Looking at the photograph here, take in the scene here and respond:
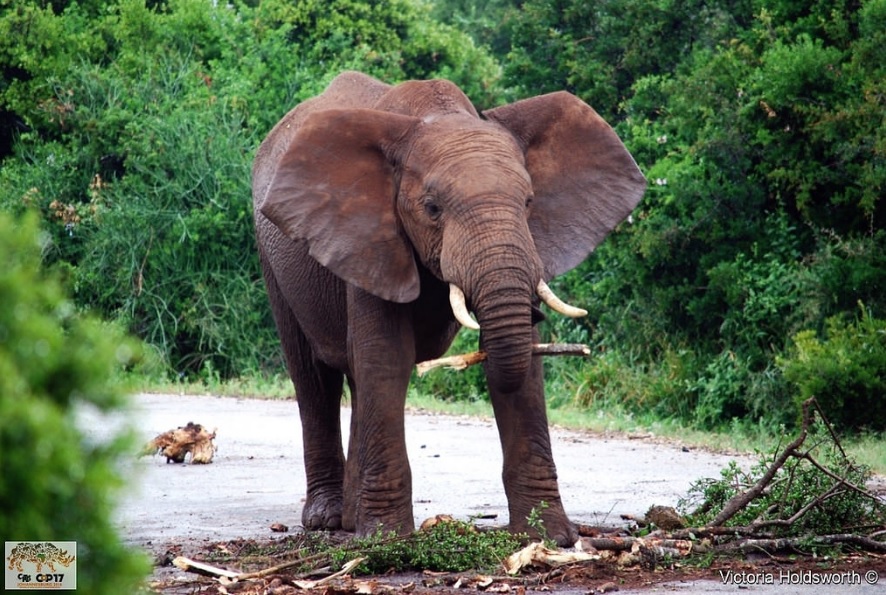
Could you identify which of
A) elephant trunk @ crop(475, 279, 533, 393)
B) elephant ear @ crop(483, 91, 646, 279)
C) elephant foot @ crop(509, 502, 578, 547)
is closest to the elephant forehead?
elephant ear @ crop(483, 91, 646, 279)

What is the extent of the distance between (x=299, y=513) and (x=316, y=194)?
264 cm

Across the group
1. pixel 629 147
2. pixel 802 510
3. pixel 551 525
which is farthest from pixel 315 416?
pixel 629 147

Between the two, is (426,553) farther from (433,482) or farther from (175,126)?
(175,126)

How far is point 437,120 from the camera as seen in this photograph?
7449 millimetres

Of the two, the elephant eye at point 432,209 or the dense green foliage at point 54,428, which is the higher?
the elephant eye at point 432,209

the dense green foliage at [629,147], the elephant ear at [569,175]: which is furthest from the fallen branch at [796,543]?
the dense green foliage at [629,147]

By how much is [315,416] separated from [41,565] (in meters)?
6.30

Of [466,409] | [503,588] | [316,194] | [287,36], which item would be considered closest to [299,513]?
[316,194]

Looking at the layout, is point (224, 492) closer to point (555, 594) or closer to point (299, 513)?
point (299, 513)

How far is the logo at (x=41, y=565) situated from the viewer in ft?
8.95

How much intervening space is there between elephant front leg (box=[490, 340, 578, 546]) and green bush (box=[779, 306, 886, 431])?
215 inches

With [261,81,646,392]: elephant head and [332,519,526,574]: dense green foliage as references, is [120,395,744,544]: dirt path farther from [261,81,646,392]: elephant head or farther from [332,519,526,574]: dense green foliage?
[261,81,646,392]: elephant head

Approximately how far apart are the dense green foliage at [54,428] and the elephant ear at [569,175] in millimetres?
5010

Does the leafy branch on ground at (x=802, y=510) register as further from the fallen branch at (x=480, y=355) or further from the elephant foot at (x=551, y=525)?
the fallen branch at (x=480, y=355)
